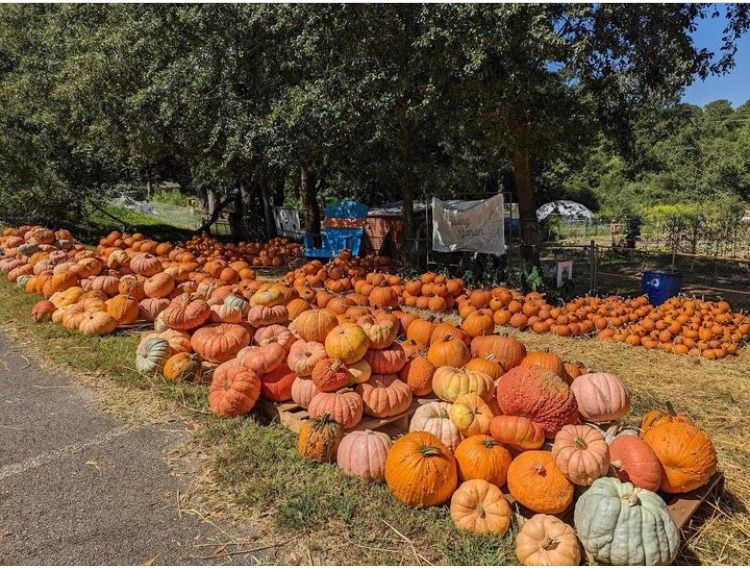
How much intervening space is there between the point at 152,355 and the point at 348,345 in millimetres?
2271

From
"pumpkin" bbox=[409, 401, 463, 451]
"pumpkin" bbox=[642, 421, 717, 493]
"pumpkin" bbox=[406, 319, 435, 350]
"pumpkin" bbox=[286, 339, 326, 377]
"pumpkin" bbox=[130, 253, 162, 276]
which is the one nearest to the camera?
"pumpkin" bbox=[642, 421, 717, 493]

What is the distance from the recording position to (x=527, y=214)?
423 inches

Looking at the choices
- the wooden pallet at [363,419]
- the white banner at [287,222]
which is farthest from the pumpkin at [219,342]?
the white banner at [287,222]

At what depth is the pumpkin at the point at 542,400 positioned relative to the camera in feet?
11.3

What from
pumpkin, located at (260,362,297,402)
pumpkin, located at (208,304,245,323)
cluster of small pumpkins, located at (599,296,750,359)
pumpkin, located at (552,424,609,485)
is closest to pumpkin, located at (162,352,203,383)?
pumpkin, located at (208,304,245,323)

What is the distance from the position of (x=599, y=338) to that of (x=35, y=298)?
28.6 ft

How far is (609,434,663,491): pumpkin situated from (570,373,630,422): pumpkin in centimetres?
45

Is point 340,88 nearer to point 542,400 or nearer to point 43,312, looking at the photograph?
point 43,312

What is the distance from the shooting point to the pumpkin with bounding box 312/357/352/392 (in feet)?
13.1

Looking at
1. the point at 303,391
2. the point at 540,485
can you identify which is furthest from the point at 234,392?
the point at 540,485

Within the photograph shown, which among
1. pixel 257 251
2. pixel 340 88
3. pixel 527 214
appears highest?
pixel 340 88

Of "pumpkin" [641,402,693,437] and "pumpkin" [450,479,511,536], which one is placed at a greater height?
"pumpkin" [641,402,693,437]

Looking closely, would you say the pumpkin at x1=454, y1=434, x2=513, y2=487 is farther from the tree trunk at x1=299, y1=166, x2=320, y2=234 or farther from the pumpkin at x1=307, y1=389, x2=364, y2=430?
the tree trunk at x1=299, y1=166, x2=320, y2=234

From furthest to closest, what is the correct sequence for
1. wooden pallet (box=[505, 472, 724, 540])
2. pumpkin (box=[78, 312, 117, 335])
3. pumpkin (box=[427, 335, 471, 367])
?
pumpkin (box=[78, 312, 117, 335])
pumpkin (box=[427, 335, 471, 367])
wooden pallet (box=[505, 472, 724, 540])
